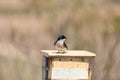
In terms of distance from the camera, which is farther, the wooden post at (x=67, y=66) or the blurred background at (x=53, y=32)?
the blurred background at (x=53, y=32)

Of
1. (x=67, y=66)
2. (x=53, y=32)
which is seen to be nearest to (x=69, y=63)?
(x=67, y=66)

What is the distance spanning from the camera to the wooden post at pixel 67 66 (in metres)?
2.32

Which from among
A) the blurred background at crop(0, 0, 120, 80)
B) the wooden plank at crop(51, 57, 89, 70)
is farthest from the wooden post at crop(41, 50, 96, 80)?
the blurred background at crop(0, 0, 120, 80)

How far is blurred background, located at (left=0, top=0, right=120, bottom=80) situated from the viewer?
325 centimetres

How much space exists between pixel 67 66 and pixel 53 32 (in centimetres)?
103

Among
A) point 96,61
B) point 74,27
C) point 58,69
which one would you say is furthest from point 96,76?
point 58,69

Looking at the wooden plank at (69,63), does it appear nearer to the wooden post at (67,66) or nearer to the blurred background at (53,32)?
the wooden post at (67,66)

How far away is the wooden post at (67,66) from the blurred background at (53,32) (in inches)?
37.3

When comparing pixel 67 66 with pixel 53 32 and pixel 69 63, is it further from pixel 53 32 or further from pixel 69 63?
pixel 53 32

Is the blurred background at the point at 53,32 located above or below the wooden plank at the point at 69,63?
Result: above

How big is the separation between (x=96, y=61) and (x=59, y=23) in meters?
0.51

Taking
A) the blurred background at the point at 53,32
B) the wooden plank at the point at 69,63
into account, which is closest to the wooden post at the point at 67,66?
the wooden plank at the point at 69,63

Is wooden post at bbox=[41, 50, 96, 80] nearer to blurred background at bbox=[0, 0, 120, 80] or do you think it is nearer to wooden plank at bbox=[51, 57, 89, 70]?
wooden plank at bbox=[51, 57, 89, 70]

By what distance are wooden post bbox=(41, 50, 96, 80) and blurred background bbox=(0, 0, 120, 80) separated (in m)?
0.95
